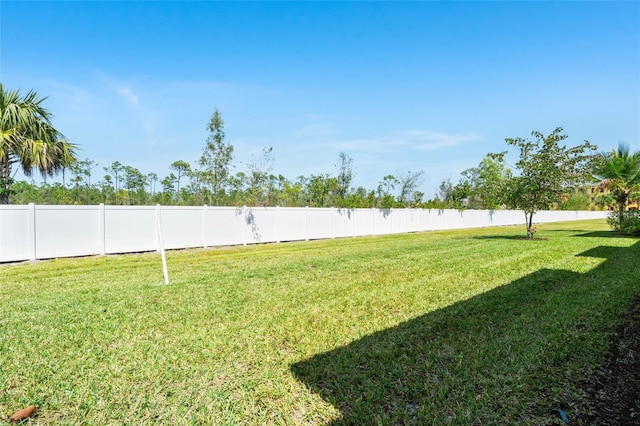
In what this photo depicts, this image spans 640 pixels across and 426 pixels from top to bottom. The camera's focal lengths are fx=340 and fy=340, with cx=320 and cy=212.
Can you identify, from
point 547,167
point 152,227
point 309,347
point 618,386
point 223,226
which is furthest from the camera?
point 223,226

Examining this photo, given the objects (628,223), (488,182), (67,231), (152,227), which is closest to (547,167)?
(488,182)

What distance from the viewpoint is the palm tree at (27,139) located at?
1014cm

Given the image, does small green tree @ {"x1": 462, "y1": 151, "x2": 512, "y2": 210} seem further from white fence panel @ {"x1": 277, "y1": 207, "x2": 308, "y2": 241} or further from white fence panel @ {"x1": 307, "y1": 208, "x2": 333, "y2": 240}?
white fence panel @ {"x1": 277, "y1": 207, "x2": 308, "y2": 241}

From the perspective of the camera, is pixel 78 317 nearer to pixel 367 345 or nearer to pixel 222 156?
pixel 367 345

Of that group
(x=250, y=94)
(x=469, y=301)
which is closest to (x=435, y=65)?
(x=250, y=94)

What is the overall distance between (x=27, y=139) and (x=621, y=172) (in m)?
24.2

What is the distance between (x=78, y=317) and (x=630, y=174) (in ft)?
70.8

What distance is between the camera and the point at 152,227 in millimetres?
11531

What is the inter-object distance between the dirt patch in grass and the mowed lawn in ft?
0.32

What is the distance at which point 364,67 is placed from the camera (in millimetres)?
15016

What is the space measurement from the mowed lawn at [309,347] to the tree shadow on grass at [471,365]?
1 centimetres

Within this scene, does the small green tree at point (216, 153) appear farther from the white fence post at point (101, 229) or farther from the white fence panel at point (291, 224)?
the white fence post at point (101, 229)

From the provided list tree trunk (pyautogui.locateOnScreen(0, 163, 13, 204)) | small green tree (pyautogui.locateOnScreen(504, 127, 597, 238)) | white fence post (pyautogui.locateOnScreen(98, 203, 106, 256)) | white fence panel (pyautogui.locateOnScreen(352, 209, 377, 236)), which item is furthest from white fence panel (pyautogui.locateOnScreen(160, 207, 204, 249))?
small green tree (pyautogui.locateOnScreen(504, 127, 597, 238))

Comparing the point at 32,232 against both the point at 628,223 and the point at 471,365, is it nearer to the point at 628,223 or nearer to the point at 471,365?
the point at 471,365
